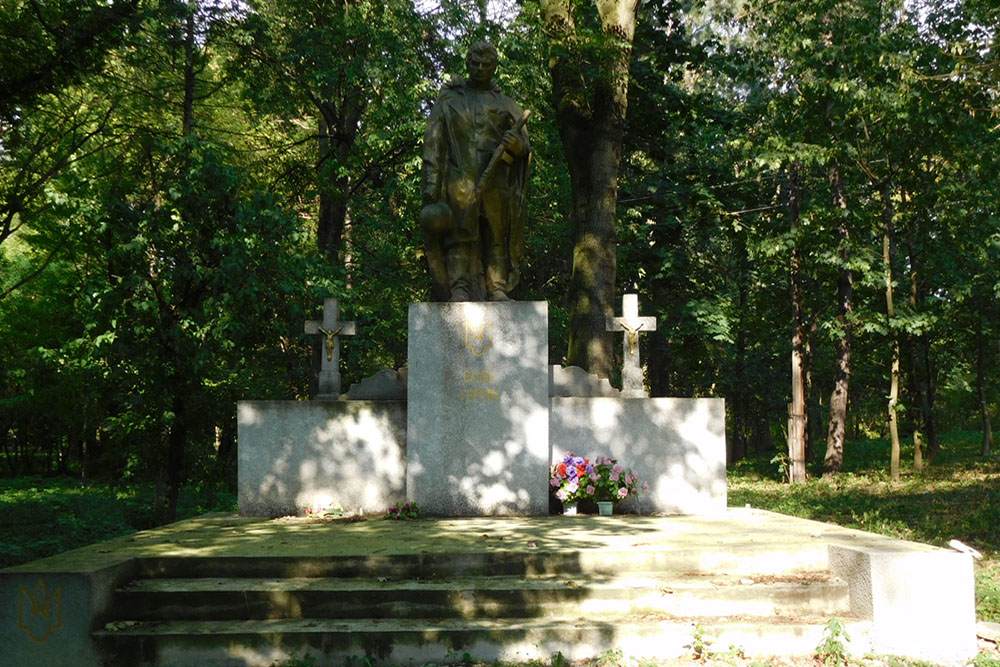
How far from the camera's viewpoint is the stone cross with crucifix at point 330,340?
28.8 feet

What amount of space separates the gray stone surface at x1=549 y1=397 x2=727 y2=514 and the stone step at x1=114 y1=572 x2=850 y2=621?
2938 millimetres

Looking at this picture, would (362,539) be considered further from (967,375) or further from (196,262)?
(967,375)

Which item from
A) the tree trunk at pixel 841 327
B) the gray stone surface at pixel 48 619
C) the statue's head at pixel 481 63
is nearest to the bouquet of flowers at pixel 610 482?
the statue's head at pixel 481 63

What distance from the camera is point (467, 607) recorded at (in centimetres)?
539

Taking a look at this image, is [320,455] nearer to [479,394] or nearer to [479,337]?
[479,394]

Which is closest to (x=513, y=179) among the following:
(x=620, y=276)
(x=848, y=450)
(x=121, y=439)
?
(x=121, y=439)

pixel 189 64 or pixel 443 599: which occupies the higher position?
pixel 189 64

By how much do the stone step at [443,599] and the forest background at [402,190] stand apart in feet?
16.2

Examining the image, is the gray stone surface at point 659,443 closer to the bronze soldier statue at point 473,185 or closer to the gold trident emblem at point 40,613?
the bronze soldier statue at point 473,185

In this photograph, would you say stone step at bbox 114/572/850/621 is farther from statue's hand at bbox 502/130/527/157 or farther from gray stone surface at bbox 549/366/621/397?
statue's hand at bbox 502/130/527/157

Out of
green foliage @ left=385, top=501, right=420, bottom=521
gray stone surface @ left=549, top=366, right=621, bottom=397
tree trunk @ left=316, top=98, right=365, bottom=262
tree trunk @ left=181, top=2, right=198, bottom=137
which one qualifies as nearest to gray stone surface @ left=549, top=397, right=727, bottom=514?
gray stone surface @ left=549, top=366, right=621, bottom=397

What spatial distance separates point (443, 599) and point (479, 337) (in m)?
3.12

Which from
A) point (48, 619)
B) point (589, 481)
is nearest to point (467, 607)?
point (48, 619)

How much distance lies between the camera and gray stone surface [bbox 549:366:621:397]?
8.90 metres
